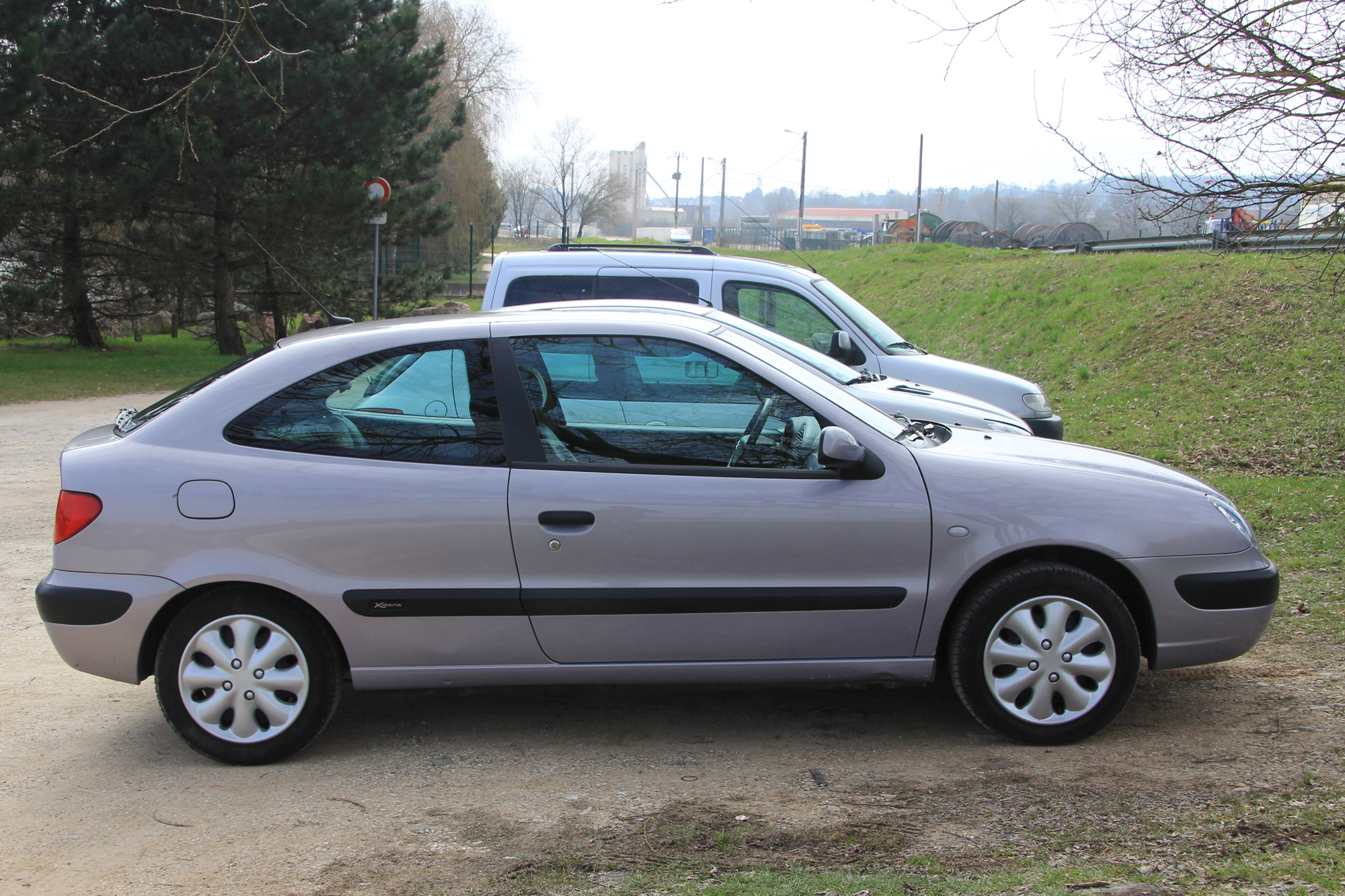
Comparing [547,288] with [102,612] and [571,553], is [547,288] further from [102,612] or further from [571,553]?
[102,612]

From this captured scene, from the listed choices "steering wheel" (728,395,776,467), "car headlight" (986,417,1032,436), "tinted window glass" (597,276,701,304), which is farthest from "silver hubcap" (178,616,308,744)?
"tinted window glass" (597,276,701,304)

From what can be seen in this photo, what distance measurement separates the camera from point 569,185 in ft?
206

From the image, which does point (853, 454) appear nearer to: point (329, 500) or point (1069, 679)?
point (1069, 679)

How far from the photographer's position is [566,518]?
3832 millimetres

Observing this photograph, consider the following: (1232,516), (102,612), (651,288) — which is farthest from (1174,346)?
(102,612)

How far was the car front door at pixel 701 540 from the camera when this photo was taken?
385 centimetres

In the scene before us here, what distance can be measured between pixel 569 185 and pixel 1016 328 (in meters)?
46.4

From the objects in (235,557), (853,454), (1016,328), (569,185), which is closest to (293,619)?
(235,557)

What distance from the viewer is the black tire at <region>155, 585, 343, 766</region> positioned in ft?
12.6

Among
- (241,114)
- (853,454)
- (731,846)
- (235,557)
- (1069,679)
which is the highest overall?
(241,114)

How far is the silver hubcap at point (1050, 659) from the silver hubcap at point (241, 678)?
8.37 feet

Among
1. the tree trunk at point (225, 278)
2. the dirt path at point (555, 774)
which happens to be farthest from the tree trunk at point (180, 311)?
the dirt path at point (555, 774)

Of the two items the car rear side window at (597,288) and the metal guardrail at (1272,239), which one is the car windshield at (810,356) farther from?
the metal guardrail at (1272,239)

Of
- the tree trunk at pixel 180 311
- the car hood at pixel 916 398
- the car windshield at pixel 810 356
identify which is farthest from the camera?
the tree trunk at pixel 180 311
